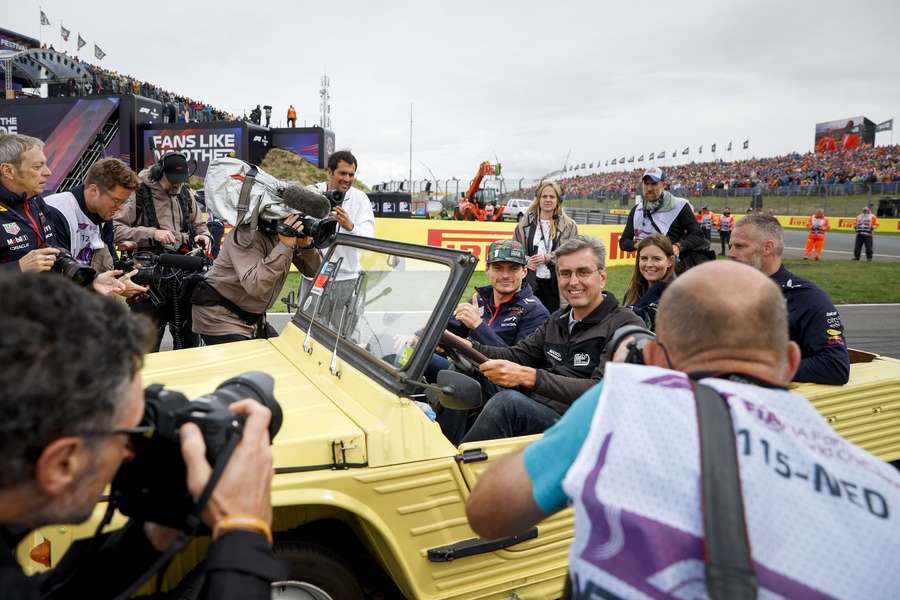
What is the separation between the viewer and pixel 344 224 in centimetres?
451

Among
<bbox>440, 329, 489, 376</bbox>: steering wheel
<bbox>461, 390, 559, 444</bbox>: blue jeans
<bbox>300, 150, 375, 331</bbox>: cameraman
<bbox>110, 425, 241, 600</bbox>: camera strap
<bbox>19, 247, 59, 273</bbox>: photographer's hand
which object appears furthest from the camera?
<bbox>19, 247, 59, 273</bbox>: photographer's hand

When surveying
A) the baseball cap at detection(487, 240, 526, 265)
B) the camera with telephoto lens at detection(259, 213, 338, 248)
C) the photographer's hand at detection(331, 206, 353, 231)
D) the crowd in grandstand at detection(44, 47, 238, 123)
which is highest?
the crowd in grandstand at detection(44, 47, 238, 123)

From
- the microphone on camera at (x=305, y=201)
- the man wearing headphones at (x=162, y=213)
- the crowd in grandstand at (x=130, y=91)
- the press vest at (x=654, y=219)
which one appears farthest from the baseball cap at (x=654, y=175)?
the crowd in grandstand at (x=130, y=91)

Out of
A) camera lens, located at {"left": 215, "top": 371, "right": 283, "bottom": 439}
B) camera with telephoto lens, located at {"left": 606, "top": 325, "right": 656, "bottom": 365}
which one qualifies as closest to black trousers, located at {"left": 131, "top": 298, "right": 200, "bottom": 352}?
camera lens, located at {"left": 215, "top": 371, "right": 283, "bottom": 439}

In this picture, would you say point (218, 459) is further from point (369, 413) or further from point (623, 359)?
point (369, 413)

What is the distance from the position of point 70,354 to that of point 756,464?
40.3 inches

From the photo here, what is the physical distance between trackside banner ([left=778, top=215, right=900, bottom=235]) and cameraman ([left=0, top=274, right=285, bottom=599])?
33.0 metres

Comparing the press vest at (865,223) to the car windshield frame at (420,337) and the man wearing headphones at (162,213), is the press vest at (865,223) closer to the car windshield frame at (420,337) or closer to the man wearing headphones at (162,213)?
the man wearing headphones at (162,213)

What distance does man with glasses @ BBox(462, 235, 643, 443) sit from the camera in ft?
8.57

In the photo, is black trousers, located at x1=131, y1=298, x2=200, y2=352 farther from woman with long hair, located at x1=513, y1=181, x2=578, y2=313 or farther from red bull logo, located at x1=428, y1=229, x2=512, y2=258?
red bull logo, located at x1=428, y1=229, x2=512, y2=258

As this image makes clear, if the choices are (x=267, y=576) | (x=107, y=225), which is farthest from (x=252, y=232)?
(x=267, y=576)

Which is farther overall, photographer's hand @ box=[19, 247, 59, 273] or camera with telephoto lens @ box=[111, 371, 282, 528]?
photographer's hand @ box=[19, 247, 59, 273]

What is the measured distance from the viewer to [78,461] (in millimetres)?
979

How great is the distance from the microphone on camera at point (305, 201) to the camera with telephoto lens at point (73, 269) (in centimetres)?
103
